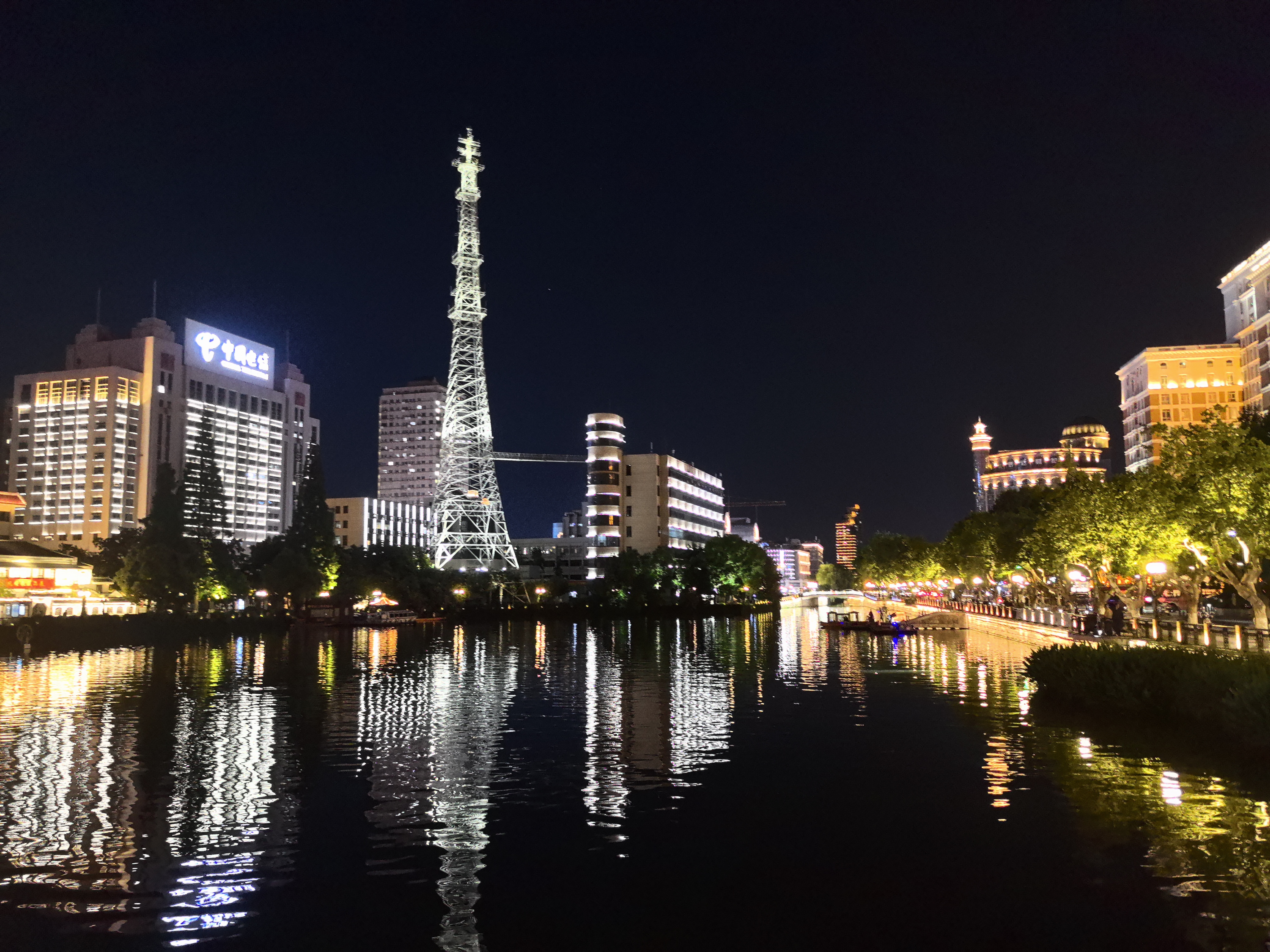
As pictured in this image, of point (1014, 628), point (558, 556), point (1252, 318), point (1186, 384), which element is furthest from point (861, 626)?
point (1186, 384)

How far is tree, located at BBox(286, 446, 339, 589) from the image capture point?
112500mm

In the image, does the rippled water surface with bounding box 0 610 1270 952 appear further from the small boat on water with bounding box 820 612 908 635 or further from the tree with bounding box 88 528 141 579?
the tree with bounding box 88 528 141 579

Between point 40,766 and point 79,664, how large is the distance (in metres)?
36.4

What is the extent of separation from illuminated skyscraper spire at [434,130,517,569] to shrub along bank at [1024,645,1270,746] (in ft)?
361

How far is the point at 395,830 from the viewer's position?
18.3 m

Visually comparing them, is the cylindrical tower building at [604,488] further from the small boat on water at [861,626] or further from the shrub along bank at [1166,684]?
the shrub along bank at [1166,684]

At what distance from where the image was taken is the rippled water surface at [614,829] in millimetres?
13438

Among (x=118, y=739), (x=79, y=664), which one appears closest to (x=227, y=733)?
(x=118, y=739)

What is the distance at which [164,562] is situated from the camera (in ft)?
297

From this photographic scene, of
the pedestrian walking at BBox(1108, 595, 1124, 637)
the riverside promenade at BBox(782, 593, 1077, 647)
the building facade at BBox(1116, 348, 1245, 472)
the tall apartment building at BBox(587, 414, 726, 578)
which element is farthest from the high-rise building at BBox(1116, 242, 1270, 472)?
the pedestrian walking at BBox(1108, 595, 1124, 637)

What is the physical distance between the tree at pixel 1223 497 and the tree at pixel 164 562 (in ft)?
263

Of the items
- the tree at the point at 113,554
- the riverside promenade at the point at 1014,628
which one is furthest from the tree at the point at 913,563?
the tree at the point at 113,554

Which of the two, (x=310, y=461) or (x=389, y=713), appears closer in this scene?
(x=389, y=713)

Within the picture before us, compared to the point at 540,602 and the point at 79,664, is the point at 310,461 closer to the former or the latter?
the point at 540,602
